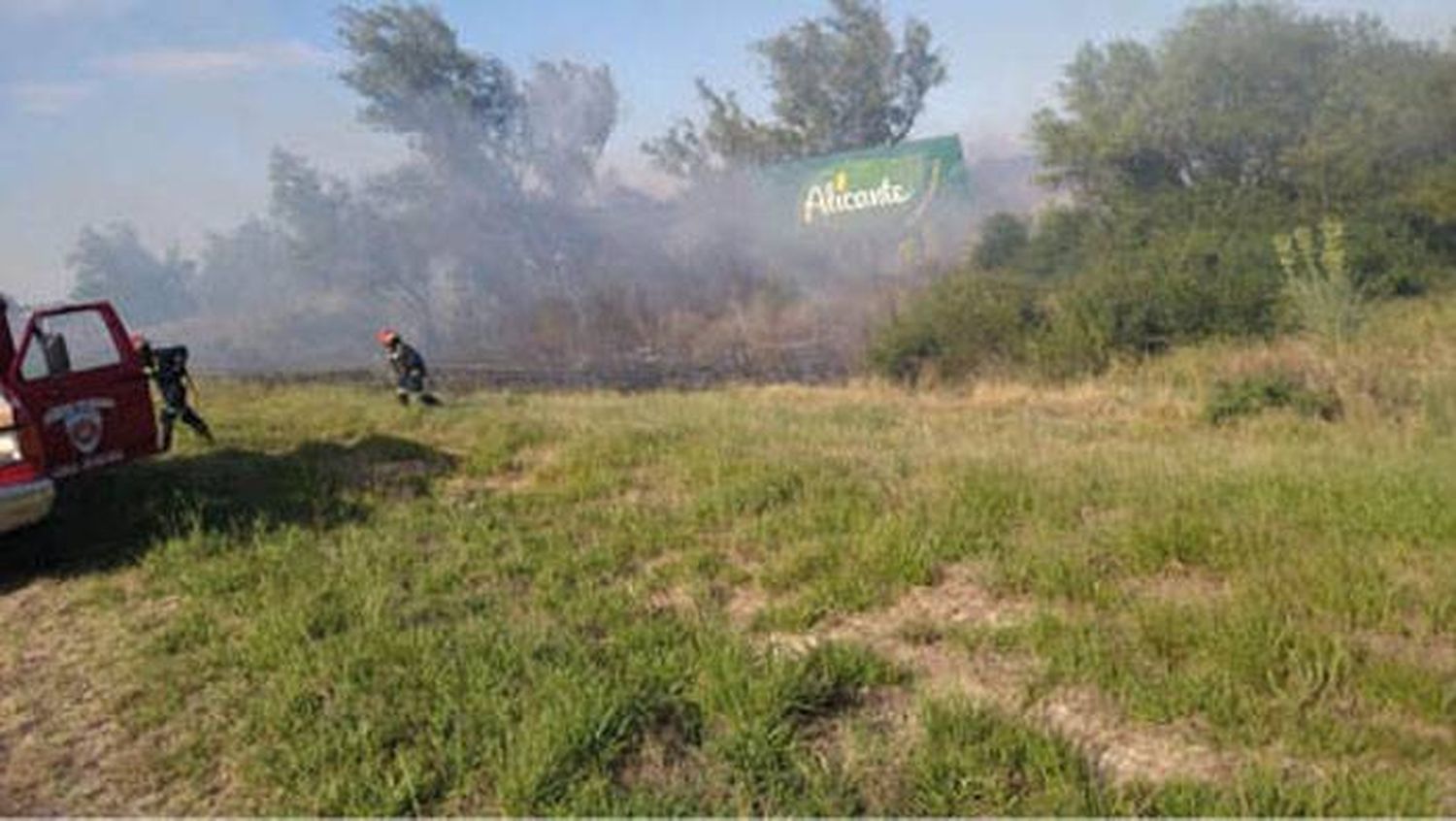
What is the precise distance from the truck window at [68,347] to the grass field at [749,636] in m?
0.98

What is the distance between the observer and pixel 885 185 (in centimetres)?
3719

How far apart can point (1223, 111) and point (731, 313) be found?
640 inches

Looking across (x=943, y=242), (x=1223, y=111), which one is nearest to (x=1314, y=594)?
(x=1223, y=111)

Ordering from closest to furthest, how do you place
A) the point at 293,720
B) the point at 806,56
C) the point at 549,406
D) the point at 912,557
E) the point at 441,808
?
1. the point at 441,808
2. the point at 293,720
3. the point at 912,557
4. the point at 549,406
5. the point at 806,56

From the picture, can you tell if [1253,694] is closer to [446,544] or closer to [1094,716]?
[1094,716]

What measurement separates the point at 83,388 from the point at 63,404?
0.69ft

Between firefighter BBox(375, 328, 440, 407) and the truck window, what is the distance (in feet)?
18.3

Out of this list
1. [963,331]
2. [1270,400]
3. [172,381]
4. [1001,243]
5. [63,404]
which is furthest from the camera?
[1001,243]

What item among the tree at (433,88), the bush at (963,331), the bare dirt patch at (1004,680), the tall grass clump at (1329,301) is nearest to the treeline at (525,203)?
the tree at (433,88)

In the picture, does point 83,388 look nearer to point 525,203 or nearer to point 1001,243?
point 1001,243

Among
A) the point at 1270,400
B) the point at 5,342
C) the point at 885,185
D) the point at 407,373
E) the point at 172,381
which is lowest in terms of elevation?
the point at 1270,400

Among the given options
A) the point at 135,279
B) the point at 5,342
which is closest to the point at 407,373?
the point at 5,342

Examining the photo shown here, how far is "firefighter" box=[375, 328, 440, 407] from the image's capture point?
13.4 m

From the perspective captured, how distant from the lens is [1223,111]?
31.1 metres
